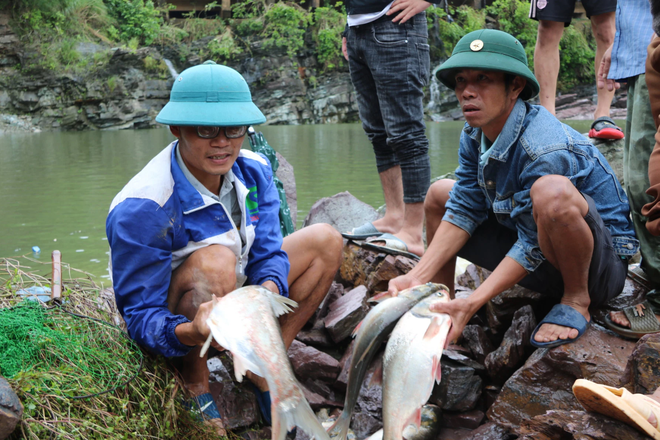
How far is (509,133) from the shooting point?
2732 millimetres

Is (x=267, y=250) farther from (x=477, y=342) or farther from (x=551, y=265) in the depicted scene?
(x=551, y=265)

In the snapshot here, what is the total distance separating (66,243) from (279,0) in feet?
84.1

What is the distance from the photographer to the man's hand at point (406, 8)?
381cm

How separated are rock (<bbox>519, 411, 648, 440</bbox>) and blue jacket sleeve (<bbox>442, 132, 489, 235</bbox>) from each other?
111cm

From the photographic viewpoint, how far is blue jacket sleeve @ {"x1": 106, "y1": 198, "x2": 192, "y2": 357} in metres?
2.46

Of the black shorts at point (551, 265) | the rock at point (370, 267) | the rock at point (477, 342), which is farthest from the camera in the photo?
the rock at point (370, 267)

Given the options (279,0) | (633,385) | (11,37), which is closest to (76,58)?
(11,37)

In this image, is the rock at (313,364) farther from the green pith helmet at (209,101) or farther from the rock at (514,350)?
the green pith helmet at (209,101)

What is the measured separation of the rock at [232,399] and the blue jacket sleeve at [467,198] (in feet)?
4.55

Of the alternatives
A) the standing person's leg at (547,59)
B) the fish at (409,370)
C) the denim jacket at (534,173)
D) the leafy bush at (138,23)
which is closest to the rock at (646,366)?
the denim jacket at (534,173)

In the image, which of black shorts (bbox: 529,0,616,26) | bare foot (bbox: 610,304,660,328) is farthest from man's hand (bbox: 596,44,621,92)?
bare foot (bbox: 610,304,660,328)

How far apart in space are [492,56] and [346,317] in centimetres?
170

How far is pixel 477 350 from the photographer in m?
3.21

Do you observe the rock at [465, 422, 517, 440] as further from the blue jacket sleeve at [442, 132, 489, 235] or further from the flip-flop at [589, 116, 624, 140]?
the flip-flop at [589, 116, 624, 140]
